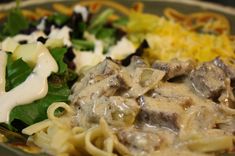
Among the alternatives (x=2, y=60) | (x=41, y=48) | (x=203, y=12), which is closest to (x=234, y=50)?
(x=203, y=12)

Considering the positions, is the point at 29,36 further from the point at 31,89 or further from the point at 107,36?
the point at 31,89

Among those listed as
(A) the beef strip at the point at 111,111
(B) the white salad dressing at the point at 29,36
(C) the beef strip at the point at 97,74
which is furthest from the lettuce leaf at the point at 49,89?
(B) the white salad dressing at the point at 29,36

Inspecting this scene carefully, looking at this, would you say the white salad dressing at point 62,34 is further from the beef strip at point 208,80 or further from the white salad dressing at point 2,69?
the beef strip at point 208,80

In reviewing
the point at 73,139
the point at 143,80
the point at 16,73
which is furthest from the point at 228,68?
the point at 16,73

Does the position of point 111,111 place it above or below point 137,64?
below

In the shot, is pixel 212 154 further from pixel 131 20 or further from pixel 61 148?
pixel 131 20

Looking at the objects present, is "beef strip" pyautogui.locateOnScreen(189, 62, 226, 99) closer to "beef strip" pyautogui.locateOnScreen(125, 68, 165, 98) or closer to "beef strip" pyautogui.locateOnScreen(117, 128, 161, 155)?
"beef strip" pyautogui.locateOnScreen(125, 68, 165, 98)

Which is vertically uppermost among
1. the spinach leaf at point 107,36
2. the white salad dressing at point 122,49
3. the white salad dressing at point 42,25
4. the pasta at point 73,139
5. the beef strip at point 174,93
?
the white salad dressing at point 42,25
